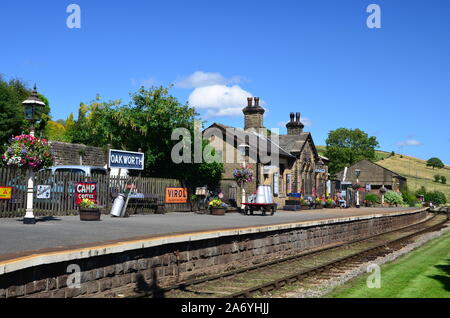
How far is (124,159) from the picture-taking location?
20.6 meters

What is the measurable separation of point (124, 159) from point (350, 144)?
293ft

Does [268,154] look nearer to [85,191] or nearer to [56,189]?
[85,191]

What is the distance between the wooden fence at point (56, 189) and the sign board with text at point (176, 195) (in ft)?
4.06

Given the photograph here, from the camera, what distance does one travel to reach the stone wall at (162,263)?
693 centimetres

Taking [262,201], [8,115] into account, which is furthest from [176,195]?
[8,115]

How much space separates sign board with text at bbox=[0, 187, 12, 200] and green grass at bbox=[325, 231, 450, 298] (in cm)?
1123

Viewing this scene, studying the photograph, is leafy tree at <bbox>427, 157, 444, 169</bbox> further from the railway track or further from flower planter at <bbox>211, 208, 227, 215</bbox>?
the railway track

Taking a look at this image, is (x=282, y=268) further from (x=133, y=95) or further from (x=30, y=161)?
(x=133, y=95)

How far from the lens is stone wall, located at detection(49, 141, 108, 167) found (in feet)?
100.0

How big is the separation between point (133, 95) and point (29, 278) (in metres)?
22.4

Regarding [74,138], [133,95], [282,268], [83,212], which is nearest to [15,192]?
[83,212]

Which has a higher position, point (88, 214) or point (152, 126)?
point (152, 126)

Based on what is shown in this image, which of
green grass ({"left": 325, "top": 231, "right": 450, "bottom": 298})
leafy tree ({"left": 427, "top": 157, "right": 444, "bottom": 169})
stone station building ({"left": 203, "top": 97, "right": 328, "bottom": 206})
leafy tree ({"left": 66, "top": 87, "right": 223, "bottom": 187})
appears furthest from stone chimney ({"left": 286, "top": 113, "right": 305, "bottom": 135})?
leafy tree ({"left": 427, "top": 157, "right": 444, "bottom": 169})

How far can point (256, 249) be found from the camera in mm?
13625
